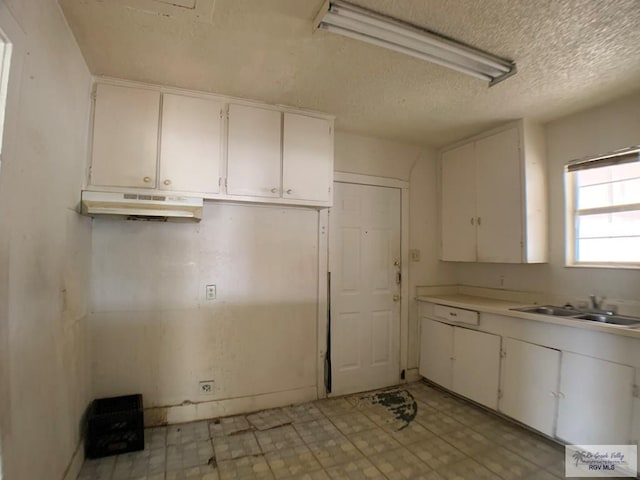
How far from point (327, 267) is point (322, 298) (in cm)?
29

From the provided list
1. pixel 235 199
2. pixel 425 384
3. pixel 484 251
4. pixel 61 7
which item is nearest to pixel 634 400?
pixel 484 251

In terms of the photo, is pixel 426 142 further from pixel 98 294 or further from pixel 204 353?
pixel 98 294

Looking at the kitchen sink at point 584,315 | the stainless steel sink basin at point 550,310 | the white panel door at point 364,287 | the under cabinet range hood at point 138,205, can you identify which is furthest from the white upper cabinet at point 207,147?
the kitchen sink at point 584,315

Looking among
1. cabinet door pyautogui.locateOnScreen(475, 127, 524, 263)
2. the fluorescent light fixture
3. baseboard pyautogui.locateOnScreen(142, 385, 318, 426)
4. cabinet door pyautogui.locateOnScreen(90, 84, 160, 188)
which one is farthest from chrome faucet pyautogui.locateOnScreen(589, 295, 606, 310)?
cabinet door pyautogui.locateOnScreen(90, 84, 160, 188)

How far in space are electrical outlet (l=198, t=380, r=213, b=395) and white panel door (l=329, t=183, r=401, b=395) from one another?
109 centimetres

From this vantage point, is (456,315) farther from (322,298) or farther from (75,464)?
(75,464)

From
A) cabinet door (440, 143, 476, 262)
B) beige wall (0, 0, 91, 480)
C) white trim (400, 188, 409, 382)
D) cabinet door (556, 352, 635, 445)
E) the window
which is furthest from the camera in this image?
white trim (400, 188, 409, 382)

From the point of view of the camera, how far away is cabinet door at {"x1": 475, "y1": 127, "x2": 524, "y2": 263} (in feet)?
8.92

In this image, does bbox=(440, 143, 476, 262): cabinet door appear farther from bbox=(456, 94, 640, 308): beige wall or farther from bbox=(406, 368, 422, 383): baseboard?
bbox=(406, 368, 422, 383): baseboard

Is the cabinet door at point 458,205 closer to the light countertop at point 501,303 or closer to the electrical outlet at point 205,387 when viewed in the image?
the light countertop at point 501,303

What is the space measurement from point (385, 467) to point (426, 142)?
117 inches

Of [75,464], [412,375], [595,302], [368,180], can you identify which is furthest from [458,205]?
[75,464]

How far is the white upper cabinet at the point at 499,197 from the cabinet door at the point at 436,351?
758 mm

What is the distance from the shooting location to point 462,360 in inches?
112
